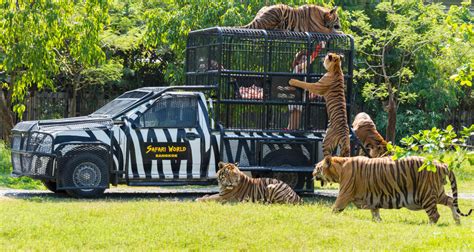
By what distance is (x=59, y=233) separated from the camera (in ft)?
37.1

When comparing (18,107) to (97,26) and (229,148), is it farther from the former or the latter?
(229,148)

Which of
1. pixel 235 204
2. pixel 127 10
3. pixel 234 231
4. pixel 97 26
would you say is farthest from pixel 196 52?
pixel 127 10

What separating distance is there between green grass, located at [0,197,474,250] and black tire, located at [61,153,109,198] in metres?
1.74

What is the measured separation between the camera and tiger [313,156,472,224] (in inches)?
546

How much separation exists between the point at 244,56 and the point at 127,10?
14.1m

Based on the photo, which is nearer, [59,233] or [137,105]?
[59,233]

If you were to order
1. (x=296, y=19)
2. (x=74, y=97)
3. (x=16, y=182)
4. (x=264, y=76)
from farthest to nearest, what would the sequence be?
(x=74, y=97) < (x=16, y=182) < (x=296, y=19) < (x=264, y=76)

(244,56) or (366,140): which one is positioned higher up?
(244,56)

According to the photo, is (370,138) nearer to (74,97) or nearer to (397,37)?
(397,37)

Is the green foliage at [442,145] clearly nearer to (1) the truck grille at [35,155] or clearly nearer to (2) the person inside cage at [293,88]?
(1) the truck grille at [35,155]

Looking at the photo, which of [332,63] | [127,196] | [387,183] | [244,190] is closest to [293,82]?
[332,63]

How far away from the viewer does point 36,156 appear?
15898 millimetres

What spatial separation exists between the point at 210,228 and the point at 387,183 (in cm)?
346

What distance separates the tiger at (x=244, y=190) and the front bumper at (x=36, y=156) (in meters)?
2.53
